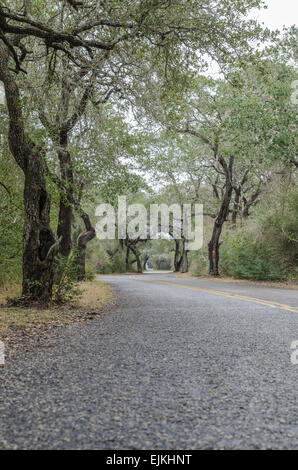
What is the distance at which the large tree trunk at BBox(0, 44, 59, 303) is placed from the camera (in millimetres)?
7160

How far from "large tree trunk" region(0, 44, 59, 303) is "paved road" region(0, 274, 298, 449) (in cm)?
261

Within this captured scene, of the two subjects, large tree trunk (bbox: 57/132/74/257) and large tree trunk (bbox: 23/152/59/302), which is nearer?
large tree trunk (bbox: 23/152/59/302)

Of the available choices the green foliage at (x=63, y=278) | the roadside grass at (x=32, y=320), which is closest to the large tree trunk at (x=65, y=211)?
the green foliage at (x=63, y=278)

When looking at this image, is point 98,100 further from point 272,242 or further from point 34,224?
point 272,242

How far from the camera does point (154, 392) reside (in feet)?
8.52

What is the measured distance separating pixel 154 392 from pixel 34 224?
5366 mm

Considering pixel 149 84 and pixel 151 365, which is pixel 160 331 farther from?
pixel 149 84

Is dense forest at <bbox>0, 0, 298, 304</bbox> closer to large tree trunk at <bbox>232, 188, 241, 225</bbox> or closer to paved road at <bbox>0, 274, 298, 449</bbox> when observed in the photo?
paved road at <bbox>0, 274, 298, 449</bbox>

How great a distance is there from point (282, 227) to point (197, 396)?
15873 millimetres

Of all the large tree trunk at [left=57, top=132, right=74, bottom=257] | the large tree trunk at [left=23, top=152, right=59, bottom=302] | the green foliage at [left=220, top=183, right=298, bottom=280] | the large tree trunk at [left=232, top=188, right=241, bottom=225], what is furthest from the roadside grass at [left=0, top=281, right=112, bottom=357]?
the large tree trunk at [left=232, top=188, right=241, bottom=225]

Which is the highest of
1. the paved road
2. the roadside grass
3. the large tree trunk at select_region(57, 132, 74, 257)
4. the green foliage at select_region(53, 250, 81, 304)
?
the large tree trunk at select_region(57, 132, 74, 257)

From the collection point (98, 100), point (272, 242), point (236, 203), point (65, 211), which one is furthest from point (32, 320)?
point (236, 203)
